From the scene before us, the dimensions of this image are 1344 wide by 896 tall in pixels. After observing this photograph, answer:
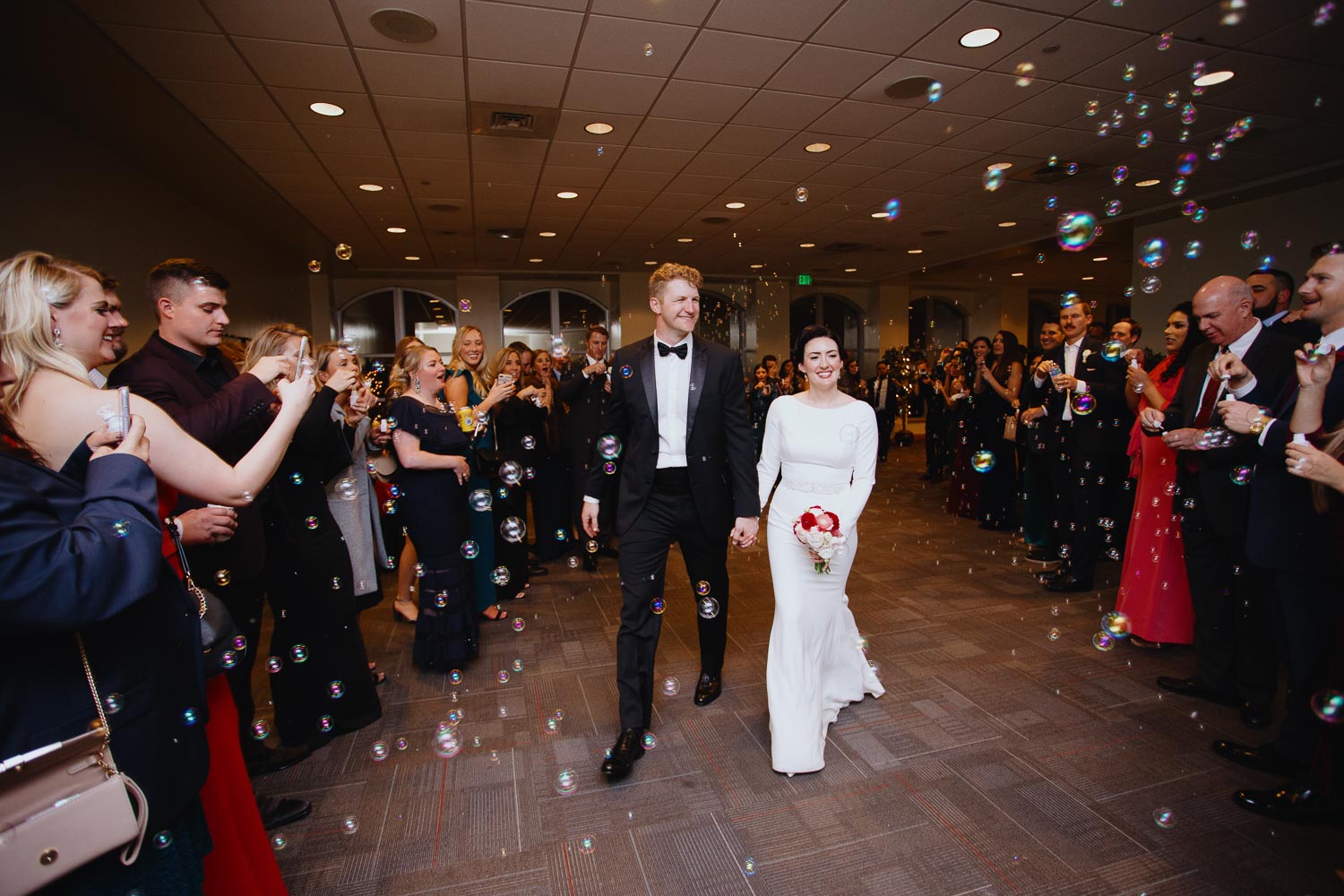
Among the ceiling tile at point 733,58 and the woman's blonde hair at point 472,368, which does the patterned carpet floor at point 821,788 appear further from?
the ceiling tile at point 733,58

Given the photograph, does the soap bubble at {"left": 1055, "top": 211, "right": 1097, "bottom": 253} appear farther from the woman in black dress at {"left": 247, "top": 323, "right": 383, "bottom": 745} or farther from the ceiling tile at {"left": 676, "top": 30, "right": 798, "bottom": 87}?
the woman in black dress at {"left": 247, "top": 323, "right": 383, "bottom": 745}

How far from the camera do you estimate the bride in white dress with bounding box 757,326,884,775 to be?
2.45m

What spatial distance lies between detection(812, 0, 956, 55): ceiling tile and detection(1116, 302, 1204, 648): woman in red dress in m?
2.25

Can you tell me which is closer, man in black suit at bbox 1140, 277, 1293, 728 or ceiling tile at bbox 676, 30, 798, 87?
man in black suit at bbox 1140, 277, 1293, 728

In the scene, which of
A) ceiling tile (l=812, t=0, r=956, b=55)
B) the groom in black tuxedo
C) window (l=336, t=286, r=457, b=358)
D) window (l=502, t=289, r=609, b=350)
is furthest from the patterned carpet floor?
window (l=336, t=286, r=457, b=358)

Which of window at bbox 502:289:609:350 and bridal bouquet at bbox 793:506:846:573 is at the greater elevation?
window at bbox 502:289:609:350

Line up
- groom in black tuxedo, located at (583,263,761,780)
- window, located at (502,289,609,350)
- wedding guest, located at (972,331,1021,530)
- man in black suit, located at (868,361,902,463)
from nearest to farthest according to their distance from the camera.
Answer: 1. groom in black tuxedo, located at (583,263,761,780)
2. wedding guest, located at (972,331,1021,530)
3. man in black suit, located at (868,361,902,463)
4. window, located at (502,289,609,350)

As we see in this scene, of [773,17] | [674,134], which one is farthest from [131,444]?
[674,134]

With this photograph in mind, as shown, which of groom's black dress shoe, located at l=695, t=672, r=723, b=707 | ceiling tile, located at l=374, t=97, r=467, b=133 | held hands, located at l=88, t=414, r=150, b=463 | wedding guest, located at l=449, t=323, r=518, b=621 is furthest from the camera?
ceiling tile, located at l=374, t=97, r=467, b=133

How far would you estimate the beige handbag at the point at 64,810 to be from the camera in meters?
0.90

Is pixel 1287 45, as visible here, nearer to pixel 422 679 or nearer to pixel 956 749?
pixel 956 749

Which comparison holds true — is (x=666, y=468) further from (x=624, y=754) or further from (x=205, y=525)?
(x=205, y=525)

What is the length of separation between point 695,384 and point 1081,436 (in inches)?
123

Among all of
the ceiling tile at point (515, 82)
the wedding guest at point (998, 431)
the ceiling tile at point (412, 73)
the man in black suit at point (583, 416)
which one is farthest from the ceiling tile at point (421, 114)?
the wedding guest at point (998, 431)
